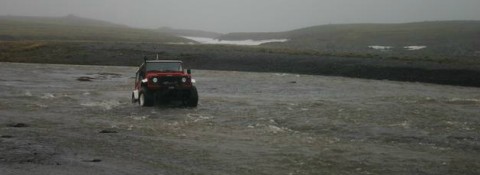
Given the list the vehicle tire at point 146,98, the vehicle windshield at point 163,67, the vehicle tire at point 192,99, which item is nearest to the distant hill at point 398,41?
the vehicle windshield at point 163,67

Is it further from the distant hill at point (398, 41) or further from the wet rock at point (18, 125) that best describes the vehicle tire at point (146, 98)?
the distant hill at point (398, 41)

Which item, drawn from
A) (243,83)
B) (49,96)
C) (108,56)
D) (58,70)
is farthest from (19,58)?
(49,96)

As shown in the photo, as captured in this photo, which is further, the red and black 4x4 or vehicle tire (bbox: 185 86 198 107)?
vehicle tire (bbox: 185 86 198 107)

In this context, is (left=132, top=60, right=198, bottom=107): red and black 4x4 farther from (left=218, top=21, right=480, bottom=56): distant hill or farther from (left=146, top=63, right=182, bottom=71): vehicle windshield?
(left=218, top=21, right=480, bottom=56): distant hill

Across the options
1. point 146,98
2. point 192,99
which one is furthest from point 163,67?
point 192,99

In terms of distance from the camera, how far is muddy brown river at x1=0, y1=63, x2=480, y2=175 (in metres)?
13.6

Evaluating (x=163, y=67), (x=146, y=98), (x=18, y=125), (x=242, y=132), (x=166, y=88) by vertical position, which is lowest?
(x=242, y=132)

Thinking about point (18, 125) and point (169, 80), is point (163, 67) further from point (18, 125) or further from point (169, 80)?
point (18, 125)

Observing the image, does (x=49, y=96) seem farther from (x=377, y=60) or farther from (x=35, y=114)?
(x=377, y=60)

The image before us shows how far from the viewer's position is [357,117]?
2297 centimetres

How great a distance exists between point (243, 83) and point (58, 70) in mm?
16899

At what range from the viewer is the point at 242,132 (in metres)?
18.8

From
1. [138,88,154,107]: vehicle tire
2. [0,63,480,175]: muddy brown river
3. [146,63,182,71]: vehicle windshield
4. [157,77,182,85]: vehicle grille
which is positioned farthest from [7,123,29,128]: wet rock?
[146,63,182,71]: vehicle windshield

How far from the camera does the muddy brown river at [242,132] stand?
536 inches
